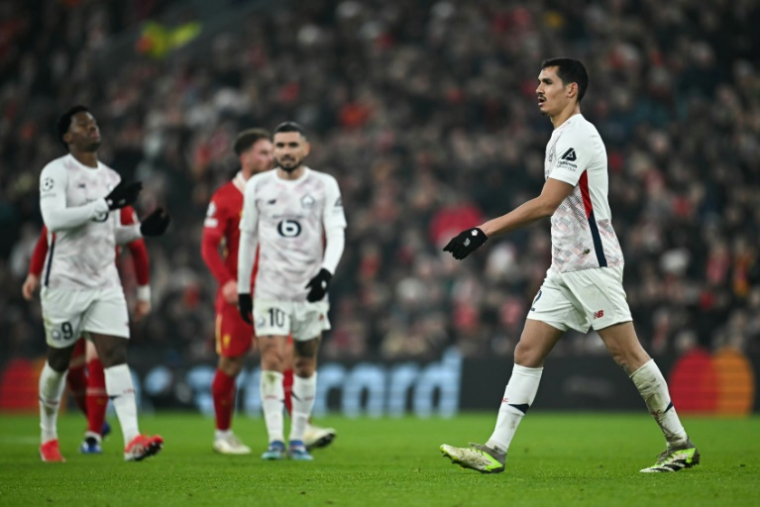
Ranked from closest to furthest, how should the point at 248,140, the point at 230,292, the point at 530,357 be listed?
the point at 530,357, the point at 230,292, the point at 248,140

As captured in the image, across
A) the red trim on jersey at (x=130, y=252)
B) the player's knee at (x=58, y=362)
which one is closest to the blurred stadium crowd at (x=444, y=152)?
the red trim on jersey at (x=130, y=252)

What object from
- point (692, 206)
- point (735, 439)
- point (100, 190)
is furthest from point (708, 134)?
point (100, 190)

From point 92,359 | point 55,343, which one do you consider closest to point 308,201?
point 55,343

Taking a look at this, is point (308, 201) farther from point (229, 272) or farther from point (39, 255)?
point (39, 255)

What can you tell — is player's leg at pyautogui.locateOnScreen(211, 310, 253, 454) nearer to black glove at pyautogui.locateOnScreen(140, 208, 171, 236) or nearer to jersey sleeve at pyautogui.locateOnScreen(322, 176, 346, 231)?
black glove at pyautogui.locateOnScreen(140, 208, 171, 236)

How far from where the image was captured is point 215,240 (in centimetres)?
1090

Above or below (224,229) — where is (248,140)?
above

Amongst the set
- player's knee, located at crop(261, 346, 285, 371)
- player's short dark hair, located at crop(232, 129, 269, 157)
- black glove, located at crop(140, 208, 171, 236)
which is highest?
player's short dark hair, located at crop(232, 129, 269, 157)

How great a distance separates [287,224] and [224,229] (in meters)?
1.33

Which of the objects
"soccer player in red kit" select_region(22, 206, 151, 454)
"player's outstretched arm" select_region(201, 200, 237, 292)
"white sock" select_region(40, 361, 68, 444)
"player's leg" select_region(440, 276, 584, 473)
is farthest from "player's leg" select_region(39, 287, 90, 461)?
"player's leg" select_region(440, 276, 584, 473)

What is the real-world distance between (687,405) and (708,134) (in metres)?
4.99

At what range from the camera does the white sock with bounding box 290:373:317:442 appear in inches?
389

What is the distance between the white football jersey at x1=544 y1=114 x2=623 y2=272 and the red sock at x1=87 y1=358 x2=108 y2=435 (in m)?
4.80

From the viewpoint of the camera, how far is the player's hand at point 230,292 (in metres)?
10.5
